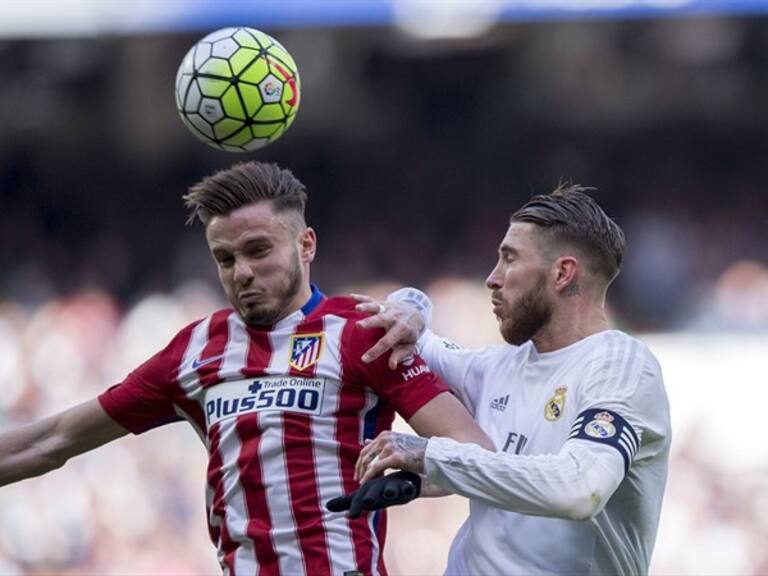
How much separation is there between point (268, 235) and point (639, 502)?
1.45 m

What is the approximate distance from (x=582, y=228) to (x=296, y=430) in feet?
3.67

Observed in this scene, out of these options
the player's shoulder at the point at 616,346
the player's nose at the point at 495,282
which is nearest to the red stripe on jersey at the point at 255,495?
the player's nose at the point at 495,282

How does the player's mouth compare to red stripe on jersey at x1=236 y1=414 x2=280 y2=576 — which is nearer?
red stripe on jersey at x1=236 y1=414 x2=280 y2=576

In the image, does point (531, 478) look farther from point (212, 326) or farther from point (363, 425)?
point (212, 326)

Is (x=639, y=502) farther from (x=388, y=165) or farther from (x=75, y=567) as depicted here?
(x=388, y=165)

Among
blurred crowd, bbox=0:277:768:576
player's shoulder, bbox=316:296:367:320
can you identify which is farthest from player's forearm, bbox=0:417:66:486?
blurred crowd, bbox=0:277:768:576

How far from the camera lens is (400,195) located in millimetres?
14555

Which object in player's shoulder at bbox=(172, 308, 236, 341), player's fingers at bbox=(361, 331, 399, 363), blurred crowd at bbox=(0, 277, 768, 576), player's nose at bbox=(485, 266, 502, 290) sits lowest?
→ blurred crowd at bbox=(0, 277, 768, 576)

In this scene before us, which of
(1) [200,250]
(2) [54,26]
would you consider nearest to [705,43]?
(1) [200,250]

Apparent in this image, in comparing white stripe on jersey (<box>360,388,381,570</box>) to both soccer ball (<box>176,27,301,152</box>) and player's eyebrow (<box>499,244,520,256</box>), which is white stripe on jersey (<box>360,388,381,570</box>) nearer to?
player's eyebrow (<box>499,244,520,256</box>)

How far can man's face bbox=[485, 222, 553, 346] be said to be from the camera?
4523 millimetres

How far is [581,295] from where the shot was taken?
4.57m

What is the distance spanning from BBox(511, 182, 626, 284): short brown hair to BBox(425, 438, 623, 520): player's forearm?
0.87 m

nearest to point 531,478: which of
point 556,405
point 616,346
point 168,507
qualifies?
point 556,405
